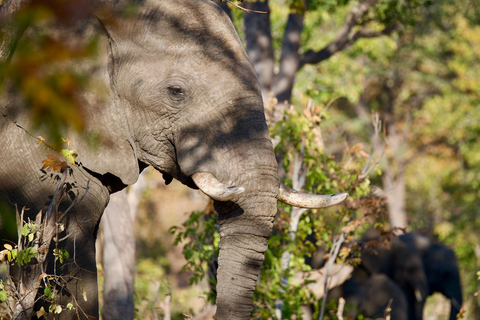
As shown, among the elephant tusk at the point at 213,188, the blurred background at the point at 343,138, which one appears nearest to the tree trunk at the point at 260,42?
the blurred background at the point at 343,138

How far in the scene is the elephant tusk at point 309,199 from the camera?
14.2 ft

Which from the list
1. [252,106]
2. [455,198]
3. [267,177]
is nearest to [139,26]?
[252,106]

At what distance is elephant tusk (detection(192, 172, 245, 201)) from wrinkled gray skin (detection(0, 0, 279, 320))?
0.17ft

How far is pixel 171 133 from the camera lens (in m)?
4.47

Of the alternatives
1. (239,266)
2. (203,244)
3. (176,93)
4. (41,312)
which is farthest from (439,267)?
(41,312)

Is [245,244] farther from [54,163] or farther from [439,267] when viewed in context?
[439,267]

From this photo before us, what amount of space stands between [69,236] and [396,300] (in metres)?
7.37

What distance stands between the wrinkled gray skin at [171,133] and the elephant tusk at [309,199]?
8.5 inches

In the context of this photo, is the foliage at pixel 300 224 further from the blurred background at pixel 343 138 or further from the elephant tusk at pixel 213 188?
the elephant tusk at pixel 213 188

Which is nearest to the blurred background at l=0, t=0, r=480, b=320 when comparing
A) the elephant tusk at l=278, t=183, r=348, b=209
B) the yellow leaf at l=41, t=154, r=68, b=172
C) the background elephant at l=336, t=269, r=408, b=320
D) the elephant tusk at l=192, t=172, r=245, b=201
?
the yellow leaf at l=41, t=154, r=68, b=172

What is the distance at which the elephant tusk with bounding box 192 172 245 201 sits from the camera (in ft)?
13.2

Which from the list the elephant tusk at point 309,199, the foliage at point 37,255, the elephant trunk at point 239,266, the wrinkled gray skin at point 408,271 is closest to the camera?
the foliage at point 37,255

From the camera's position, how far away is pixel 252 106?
4.28 metres

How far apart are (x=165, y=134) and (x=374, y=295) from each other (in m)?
6.87
